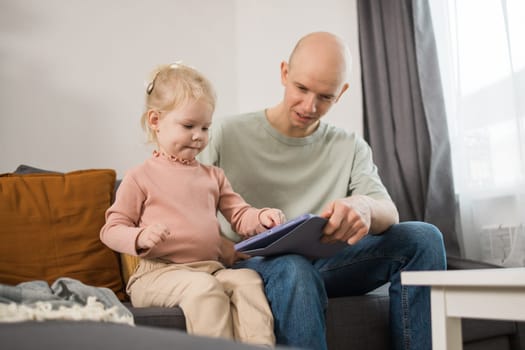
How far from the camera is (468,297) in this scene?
110cm

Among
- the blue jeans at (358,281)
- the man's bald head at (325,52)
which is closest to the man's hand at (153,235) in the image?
the blue jeans at (358,281)

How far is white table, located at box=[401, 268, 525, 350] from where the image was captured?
1.02m

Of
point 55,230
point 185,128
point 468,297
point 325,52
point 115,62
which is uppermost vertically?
point 115,62

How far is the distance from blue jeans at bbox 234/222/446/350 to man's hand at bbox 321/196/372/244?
9 cm

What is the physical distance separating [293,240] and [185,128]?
1.37 feet

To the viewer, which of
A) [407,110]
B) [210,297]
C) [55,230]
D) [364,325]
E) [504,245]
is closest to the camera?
[210,297]

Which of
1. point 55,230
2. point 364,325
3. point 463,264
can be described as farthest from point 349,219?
point 463,264

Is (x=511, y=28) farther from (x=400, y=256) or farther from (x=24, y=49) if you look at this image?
(x=24, y=49)

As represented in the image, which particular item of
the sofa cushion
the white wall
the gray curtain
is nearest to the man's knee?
the sofa cushion

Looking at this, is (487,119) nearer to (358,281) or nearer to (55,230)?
(358,281)

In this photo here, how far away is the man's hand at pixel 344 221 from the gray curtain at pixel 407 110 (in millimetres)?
1231

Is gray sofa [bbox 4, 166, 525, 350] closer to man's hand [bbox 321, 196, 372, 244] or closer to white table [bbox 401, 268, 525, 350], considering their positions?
man's hand [bbox 321, 196, 372, 244]

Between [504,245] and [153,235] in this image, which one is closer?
[153,235]

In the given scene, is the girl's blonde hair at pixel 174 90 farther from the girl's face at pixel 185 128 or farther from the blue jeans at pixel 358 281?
the blue jeans at pixel 358 281
